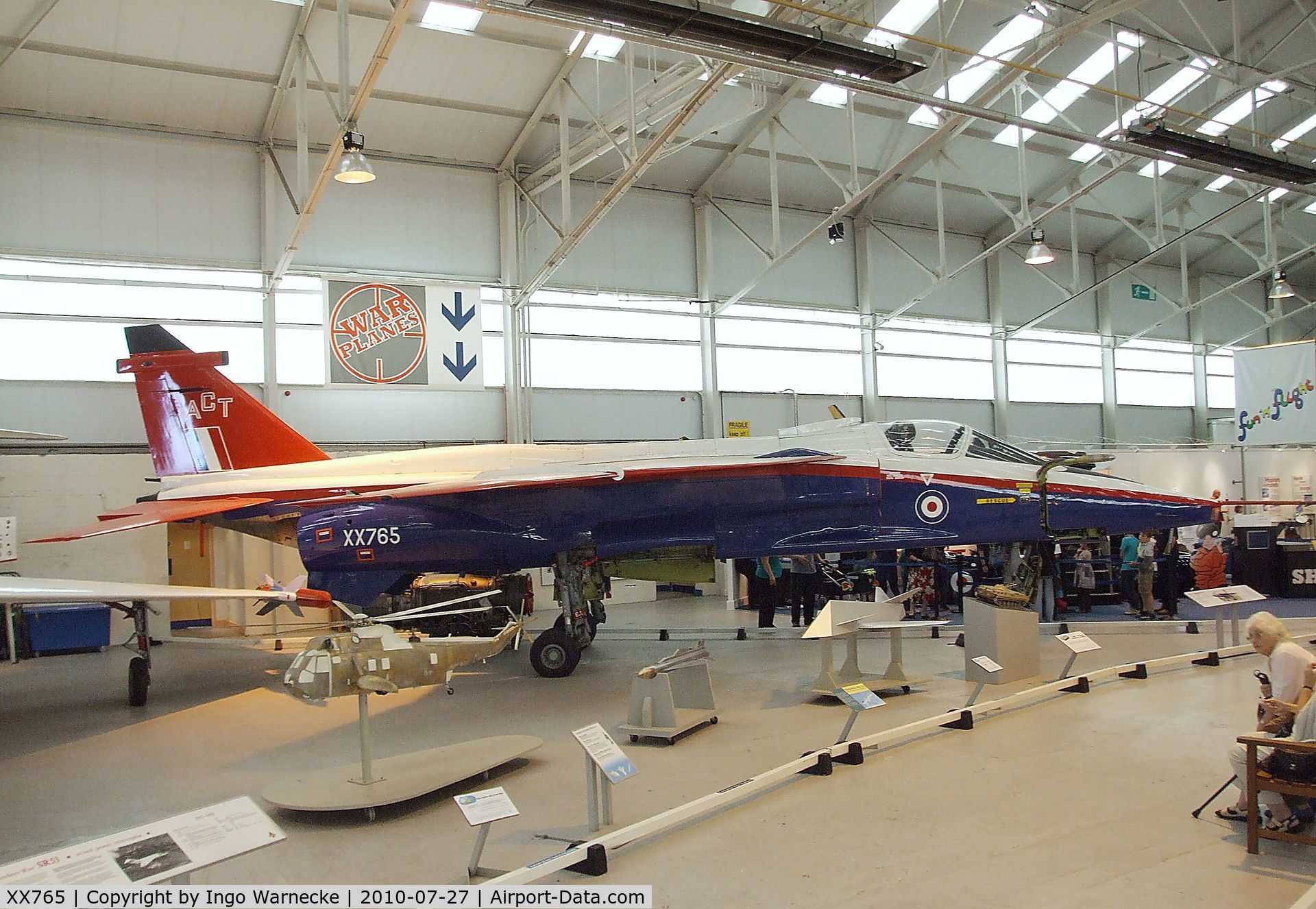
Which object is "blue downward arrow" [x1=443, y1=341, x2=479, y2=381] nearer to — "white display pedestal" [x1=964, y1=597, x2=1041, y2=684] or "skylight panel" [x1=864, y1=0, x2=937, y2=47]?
"skylight panel" [x1=864, y1=0, x2=937, y2=47]

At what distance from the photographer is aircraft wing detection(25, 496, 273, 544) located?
8.93m

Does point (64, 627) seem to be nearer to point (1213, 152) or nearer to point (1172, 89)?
point (1213, 152)

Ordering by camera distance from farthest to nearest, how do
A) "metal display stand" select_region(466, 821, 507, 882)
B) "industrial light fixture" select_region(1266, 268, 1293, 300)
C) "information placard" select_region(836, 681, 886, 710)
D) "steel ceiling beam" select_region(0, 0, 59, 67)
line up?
"industrial light fixture" select_region(1266, 268, 1293, 300), "steel ceiling beam" select_region(0, 0, 59, 67), "information placard" select_region(836, 681, 886, 710), "metal display stand" select_region(466, 821, 507, 882)

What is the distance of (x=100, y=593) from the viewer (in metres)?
6.12

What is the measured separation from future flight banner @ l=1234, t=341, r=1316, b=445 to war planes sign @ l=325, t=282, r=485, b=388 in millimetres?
15640

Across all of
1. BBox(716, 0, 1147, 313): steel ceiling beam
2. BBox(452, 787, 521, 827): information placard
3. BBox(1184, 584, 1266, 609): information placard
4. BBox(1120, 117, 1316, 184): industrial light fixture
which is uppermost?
BBox(716, 0, 1147, 313): steel ceiling beam

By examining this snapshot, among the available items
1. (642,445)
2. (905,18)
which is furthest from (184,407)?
(905,18)

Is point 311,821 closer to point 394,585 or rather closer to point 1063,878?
point 1063,878

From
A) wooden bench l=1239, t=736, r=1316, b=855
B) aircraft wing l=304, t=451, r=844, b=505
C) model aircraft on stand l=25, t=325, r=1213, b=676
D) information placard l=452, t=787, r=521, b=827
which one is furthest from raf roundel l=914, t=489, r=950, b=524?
information placard l=452, t=787, r=521, b=827

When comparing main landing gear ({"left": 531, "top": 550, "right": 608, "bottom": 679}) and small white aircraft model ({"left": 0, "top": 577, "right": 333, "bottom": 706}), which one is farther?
main landing gear ({"left": 531, "top": 550, "right": 608, "bottom": 679})

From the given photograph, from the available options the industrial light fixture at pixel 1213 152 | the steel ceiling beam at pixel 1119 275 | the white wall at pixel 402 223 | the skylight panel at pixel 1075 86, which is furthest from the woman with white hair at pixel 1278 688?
the steel ceiling beam at pixel 1119 275

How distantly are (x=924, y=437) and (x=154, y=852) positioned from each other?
27.6ft

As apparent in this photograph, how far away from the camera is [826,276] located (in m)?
21.3

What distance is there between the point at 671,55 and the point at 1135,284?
55.8ft
